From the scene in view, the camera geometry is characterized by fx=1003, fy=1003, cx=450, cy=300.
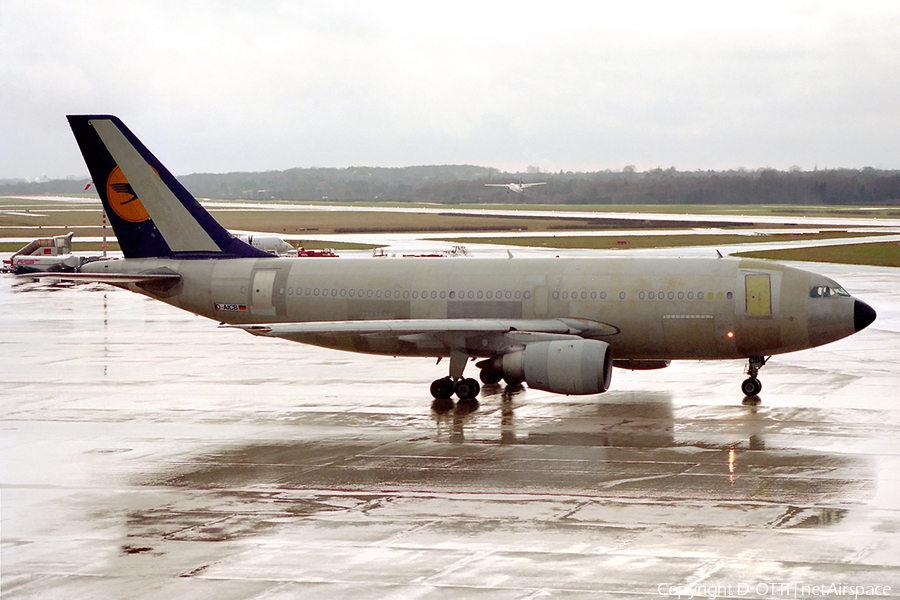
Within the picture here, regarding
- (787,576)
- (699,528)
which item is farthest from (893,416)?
(787,576)

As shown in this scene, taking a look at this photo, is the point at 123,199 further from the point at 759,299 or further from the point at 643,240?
the point at 643,240

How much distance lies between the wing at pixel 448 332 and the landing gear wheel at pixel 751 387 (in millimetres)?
4311

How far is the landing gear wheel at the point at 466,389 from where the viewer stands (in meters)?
29.2

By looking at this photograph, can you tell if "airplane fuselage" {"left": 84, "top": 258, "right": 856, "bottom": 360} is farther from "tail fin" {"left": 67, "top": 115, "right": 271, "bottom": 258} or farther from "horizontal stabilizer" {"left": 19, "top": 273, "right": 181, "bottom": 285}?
"tail fin" {"left": 67, "top": 115, "right": 271, "bottom": 258}

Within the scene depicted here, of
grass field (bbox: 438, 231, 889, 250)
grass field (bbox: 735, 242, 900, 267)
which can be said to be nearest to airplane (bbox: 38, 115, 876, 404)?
grass field (bbox: 735, 242, 900, 267)

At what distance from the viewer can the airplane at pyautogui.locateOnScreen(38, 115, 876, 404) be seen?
27953 millimetres

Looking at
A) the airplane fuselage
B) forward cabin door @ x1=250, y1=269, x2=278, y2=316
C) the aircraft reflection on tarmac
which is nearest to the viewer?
the aircraft reflection on tarmac

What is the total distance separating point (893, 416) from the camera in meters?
26.4

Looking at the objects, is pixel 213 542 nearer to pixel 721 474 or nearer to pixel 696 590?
pixel 696 590

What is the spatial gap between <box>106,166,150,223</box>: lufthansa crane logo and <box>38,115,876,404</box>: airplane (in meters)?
0.05

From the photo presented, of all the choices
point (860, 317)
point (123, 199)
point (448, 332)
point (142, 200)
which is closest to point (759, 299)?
point (860, 317)

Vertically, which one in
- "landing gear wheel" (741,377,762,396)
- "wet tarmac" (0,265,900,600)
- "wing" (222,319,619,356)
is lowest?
"wet tarmac" (0,265,900,600)

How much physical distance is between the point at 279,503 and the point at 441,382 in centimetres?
1077

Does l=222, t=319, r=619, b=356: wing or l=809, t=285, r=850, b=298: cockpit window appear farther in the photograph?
l=809, t=285, r=850, b=298: cockpit window
